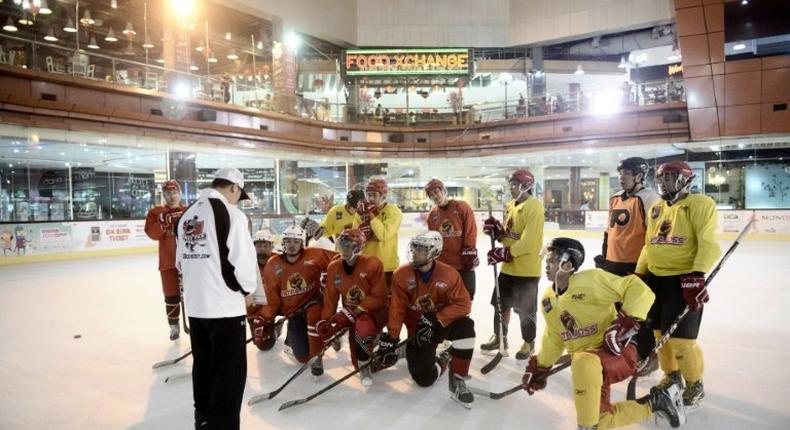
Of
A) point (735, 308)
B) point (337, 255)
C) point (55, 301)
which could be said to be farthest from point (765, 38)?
point (55, 301)

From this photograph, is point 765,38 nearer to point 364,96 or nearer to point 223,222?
point 364,96

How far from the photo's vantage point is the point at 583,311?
2711mm

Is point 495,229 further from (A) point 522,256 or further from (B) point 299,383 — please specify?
(B) point 299,383

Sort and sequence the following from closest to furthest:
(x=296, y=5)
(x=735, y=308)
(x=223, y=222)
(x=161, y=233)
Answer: (x=223, y=222)
(x=161, y=233)
(x=735, y=308)
(x=296, y=5)

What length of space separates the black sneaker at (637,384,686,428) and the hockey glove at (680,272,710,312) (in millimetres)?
494

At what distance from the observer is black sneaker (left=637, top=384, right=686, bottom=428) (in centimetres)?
279

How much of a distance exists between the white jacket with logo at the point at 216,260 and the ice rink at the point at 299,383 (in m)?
0.97

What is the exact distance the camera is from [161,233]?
4871 mm

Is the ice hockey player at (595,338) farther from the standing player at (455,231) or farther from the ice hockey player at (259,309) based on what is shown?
the ice hockey player at (259,309)

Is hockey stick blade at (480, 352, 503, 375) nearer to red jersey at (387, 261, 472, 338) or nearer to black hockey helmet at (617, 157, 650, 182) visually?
red jersey at (387, 261, 472, 338)

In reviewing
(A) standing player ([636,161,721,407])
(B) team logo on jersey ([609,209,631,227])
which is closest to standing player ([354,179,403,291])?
(B) team logo on jersey ([609,209,631,227])

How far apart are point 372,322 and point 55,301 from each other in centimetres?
577

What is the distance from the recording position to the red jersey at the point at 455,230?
4.51 metres

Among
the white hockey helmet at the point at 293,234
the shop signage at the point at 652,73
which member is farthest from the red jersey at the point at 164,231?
the shop signage at the point at 652,73
